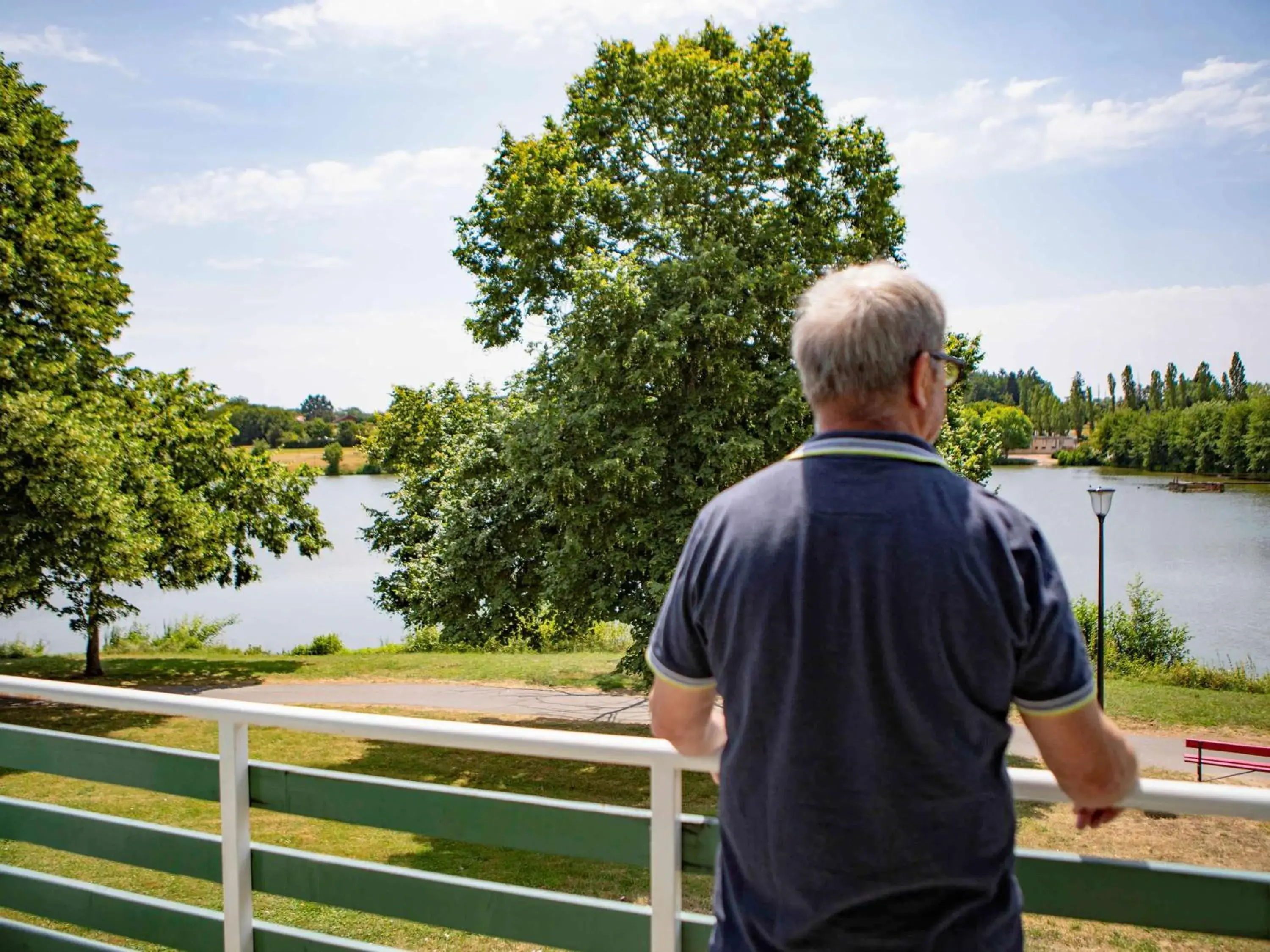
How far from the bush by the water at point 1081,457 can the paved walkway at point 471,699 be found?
5869cm

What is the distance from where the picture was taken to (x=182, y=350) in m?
28.6

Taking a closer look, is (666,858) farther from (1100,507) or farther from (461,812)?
(1100,507)

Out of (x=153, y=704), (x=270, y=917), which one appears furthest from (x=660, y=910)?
(x=270, y=917)

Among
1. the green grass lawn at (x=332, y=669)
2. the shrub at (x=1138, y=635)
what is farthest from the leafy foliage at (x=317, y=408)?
the shrub at (x=1138, y=635)

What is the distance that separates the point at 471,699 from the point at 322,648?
371 inches

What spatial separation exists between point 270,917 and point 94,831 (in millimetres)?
5000

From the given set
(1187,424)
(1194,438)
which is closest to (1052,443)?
(1187,424)

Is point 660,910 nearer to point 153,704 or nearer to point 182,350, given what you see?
point 153,704

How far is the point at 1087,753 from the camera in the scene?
126cm

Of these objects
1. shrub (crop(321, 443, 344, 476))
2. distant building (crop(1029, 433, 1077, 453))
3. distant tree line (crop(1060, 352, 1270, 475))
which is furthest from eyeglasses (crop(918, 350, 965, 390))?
distant building (crop(1029, 433, 1077, 453))

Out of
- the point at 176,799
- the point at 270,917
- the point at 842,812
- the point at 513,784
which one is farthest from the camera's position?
the point at 513,784

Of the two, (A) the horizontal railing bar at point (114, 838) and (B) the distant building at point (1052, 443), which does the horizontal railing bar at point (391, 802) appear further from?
(B) the distant building at point (1052, 443)

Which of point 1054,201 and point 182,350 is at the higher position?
point 1054,201

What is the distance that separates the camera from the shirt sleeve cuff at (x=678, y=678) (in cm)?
139
